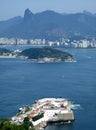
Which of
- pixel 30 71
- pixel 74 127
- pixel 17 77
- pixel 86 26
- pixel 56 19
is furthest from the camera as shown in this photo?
pixel 56 19

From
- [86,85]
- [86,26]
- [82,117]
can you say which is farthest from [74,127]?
[86,26]

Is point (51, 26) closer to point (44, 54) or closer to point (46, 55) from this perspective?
point (44, 54)

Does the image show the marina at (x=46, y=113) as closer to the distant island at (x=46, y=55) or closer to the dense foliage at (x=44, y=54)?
the distant island at (x=46, y=55)

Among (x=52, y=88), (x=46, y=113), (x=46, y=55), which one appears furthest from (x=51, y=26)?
(x=46, y=113)

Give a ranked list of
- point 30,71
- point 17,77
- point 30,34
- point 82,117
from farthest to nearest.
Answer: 1. point 30,34
2. point 30,71
3. point 17,77
4. point 82,117

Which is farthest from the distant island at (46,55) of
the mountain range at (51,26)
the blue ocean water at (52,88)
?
the mountain range at (51,26)

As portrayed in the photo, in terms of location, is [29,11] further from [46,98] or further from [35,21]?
[46,98]
